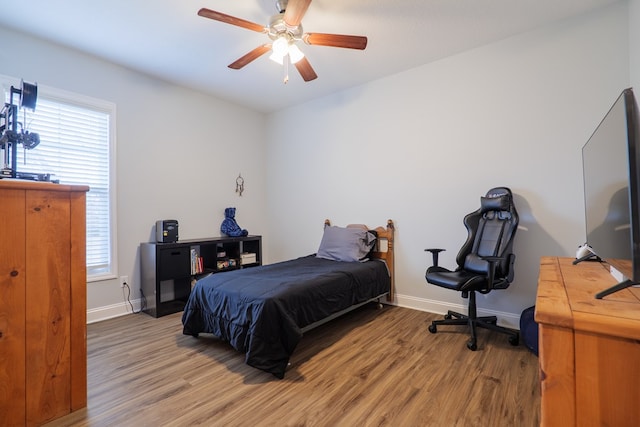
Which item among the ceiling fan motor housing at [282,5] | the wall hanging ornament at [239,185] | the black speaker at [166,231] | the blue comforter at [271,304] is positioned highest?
the ceiling fan motor housing at [282,5]

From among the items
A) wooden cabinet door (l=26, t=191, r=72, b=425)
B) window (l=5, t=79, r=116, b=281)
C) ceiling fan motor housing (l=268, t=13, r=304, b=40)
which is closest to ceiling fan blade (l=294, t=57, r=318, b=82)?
ceiling fan motor housing (l=268, t=13, r=304, b=40)

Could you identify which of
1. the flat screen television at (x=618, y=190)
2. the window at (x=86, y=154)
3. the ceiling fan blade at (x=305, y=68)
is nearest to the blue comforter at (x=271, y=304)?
the window at (x=86, y=154)

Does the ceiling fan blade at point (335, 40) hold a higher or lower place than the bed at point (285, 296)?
higher

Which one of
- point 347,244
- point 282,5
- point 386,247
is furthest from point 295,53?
point 386,247

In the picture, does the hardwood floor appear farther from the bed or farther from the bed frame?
the bed frame

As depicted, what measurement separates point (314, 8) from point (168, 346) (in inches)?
120

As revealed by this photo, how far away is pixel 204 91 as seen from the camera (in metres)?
4.00

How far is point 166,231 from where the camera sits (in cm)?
340

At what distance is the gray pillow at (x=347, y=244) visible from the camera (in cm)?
343

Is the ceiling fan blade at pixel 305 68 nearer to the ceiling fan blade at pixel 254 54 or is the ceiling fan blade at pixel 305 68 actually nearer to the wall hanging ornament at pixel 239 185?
the ceiling fan blade at pixel 254 54

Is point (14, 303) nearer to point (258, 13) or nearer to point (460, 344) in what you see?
point (258, 13)

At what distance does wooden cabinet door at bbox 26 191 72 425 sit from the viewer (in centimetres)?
147

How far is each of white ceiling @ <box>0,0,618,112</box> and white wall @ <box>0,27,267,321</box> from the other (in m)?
0.20

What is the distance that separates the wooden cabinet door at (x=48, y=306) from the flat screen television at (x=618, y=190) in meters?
2.39
